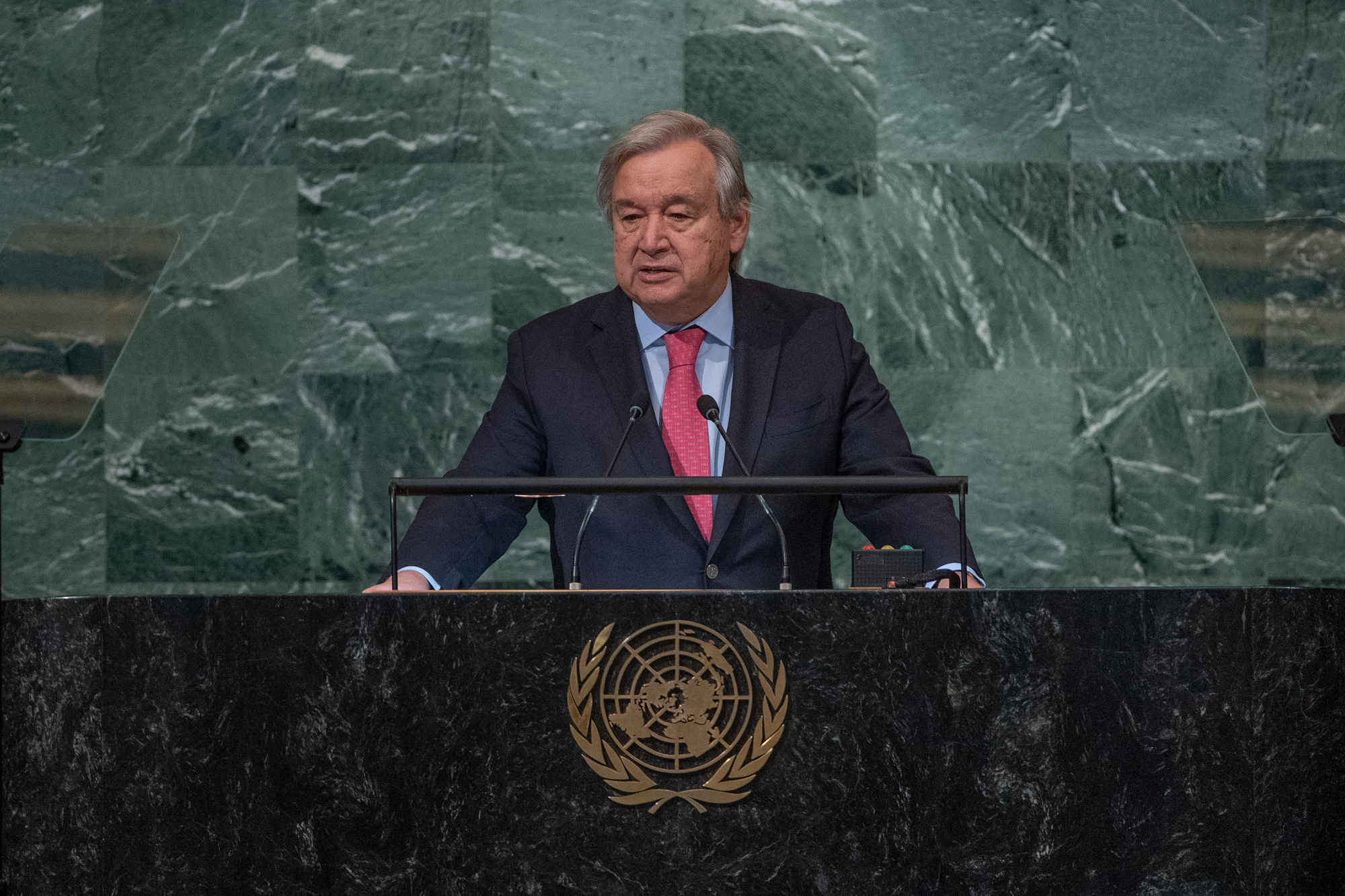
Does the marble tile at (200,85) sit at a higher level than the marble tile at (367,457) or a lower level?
higher

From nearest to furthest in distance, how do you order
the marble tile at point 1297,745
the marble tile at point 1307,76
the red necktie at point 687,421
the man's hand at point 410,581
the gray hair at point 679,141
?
the marble tile at point 1297,745 → the man's hand at point 410,581 → the red necktie at point 687,421 → the gray hair at point 679,141 → the marble tile at point 1307,76

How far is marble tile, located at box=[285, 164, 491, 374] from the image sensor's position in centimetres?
460

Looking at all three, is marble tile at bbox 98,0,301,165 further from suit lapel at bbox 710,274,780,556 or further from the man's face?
suit lapel at bbox 710,274,780,556

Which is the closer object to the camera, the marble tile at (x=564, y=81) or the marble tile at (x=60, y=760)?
the marble tile at (x=60, y=760)

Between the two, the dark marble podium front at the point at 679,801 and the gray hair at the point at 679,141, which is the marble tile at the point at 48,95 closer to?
the gray hair at the point at 679,141

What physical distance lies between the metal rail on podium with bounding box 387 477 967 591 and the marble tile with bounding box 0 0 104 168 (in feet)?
10.3

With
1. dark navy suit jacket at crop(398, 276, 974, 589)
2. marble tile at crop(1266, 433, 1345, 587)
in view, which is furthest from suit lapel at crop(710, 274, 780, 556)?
marble tile at crop(1266, 433, 1345, 587)

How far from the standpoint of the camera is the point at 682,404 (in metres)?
2.93

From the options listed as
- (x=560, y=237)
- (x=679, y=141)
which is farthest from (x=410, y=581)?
(x=560, y=237)

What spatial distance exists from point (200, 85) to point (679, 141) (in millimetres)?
2296

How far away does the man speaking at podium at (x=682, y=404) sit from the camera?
9.14ft

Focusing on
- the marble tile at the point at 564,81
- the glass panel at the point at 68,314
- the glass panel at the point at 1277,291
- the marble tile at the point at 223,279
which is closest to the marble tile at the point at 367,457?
the marble tile at the point at 223,279

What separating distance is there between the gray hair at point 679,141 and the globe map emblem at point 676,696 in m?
1.35

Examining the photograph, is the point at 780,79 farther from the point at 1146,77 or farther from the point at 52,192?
the point at 52,192
